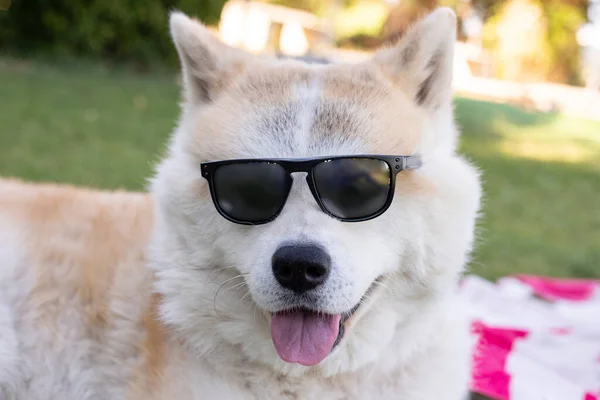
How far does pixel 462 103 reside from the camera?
1588 cm

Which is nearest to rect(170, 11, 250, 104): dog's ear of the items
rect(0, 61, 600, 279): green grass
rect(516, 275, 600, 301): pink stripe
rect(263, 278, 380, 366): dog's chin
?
rect(263, 278, 380, 366): dog's chin

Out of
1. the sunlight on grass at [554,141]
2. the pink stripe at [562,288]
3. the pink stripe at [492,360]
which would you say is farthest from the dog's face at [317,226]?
the sunlight on grass at [554,141]

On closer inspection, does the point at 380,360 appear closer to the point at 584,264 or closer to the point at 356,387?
the point at 356,387

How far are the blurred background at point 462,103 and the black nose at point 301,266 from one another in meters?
0.92

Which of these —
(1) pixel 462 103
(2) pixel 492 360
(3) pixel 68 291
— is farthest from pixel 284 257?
(1) pixel 462 103

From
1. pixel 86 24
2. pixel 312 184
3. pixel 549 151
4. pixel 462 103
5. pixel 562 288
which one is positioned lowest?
pixel 562 288

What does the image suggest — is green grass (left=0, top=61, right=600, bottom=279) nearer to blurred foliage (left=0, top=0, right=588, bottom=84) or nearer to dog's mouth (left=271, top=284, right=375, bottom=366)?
blurred foliage (left=0, top=0, right=588, bottom=84)

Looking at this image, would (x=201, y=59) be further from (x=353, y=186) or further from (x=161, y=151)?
(x=161, y=151)

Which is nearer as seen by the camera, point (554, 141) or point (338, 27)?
point (554, 141)

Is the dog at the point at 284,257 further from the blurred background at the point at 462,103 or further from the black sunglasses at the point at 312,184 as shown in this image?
the blurred background at the point at 462,103

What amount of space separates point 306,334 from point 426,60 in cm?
107

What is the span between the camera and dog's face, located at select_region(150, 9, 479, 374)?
1885 mm

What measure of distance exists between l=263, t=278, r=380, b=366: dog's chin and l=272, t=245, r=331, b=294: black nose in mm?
108

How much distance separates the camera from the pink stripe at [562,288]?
4.40 metres
